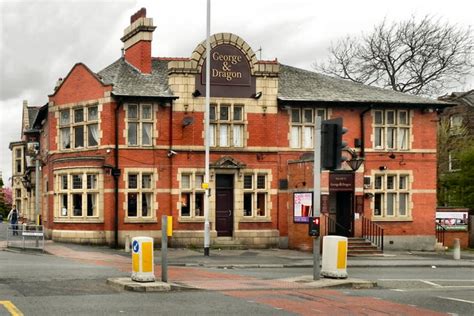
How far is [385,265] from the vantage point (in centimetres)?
2634

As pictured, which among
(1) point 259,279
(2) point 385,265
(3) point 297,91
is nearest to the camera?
(1) point 259,279

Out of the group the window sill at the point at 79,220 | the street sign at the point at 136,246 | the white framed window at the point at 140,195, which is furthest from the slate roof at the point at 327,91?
the street sign at the point at 136,246

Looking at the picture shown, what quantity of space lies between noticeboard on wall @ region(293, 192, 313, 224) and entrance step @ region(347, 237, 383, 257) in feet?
7.25

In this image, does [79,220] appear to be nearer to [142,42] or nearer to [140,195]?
[140,195]

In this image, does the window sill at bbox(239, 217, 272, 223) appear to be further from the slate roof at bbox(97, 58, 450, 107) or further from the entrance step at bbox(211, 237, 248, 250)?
the slate roof at bbox(97, 58, 450, 107)

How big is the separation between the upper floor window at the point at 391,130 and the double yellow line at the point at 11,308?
24.0 metres

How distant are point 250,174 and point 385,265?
901cm

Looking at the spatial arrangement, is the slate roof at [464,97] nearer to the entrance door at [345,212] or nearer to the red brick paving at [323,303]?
the entrance door at [345,212]

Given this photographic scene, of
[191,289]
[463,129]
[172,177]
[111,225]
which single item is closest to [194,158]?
[172,177]

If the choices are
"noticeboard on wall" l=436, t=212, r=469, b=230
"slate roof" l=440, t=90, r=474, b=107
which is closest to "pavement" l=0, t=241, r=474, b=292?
"noticeboard on wall" l=436, t=212, r=469, b=230

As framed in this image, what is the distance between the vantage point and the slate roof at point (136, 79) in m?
32.1

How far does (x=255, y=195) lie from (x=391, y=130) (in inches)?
294

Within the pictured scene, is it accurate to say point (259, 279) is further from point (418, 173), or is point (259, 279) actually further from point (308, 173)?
point (418, 173)

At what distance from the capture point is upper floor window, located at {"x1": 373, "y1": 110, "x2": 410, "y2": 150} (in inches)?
1369
